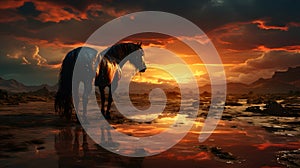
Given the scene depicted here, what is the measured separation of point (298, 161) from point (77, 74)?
9.57 metres

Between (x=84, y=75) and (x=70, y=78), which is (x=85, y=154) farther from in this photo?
(x=84, y=75)

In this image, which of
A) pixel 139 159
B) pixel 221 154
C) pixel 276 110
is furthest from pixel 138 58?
pixel 139 159

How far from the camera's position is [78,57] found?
1316 cm

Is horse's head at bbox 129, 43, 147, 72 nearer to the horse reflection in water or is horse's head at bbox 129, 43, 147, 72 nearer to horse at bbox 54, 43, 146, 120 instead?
horse at bbox 54, 43, 146, 120

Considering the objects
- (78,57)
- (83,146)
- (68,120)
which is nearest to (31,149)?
(83,146)

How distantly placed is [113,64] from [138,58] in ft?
9.35

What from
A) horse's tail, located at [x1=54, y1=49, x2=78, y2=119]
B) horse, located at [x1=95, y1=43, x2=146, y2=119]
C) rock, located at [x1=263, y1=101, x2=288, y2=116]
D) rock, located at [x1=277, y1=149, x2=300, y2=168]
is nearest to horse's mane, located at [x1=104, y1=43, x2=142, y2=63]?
horse, located at [x1=95, y1=43, x2=146, y2=119]

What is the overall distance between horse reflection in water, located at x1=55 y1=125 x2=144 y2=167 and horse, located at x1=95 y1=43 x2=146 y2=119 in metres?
5.22

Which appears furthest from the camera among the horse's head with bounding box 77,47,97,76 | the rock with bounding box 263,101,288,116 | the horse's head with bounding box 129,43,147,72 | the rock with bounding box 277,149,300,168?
the rock with bounding box 263,101,288,116

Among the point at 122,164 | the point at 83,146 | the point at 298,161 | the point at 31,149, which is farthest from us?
the point at 83,146

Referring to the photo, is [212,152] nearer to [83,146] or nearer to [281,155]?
[281,155]

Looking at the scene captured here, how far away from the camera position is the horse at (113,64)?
14.3m

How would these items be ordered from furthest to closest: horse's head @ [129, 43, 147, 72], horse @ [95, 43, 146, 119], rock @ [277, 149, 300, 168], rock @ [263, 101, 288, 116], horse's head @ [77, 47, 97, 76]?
rock @ [263, 101, 288, 116] → horse's head @ [129, 43, 147, 72] → horse @ [95, 43, 146, 119] → horse's head @ [77, 47, 97, 76] → rock @ [277, 149, 300, 168]

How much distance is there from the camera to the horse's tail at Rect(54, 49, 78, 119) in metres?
12.7
